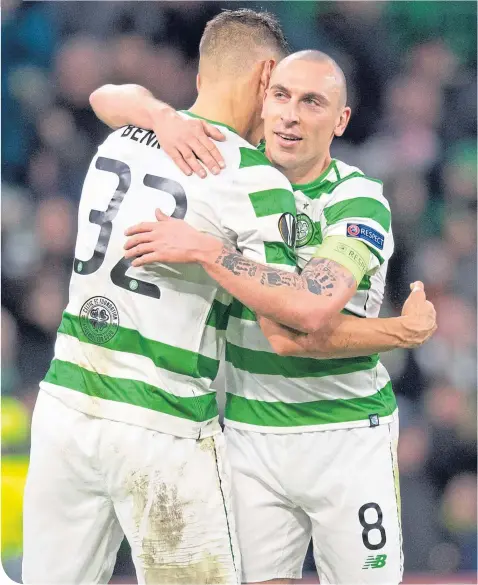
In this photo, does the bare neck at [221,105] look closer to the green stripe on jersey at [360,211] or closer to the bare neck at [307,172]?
the bare neck at [307,172]

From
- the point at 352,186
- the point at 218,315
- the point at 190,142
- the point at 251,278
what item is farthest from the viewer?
the point at 352,186

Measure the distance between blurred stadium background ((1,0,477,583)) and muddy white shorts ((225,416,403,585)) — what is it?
1786mm

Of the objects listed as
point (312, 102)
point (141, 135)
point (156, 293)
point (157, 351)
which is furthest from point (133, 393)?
point (312, 102)

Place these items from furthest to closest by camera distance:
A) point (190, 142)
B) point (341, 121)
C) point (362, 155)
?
point (362, 155) < point (341, 121) < point (190, 142)

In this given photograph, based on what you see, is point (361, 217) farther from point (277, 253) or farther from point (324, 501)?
point (324, 501)

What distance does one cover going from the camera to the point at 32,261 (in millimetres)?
4633

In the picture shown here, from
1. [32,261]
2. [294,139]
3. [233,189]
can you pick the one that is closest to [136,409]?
[233,189]

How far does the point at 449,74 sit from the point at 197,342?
3264 mm

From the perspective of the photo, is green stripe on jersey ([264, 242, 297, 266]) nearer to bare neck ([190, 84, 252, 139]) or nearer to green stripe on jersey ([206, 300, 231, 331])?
green stripe on jersey ([206, 300, 231, 331])

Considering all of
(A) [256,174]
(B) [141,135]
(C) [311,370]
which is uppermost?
(B) [141,135]

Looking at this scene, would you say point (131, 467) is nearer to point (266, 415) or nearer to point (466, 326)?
point (266, 415)

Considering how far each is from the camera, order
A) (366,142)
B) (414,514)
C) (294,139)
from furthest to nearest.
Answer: (366,142) < (414,514) < (294,139)

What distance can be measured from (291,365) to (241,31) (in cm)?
109

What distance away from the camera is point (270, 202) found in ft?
7.80
